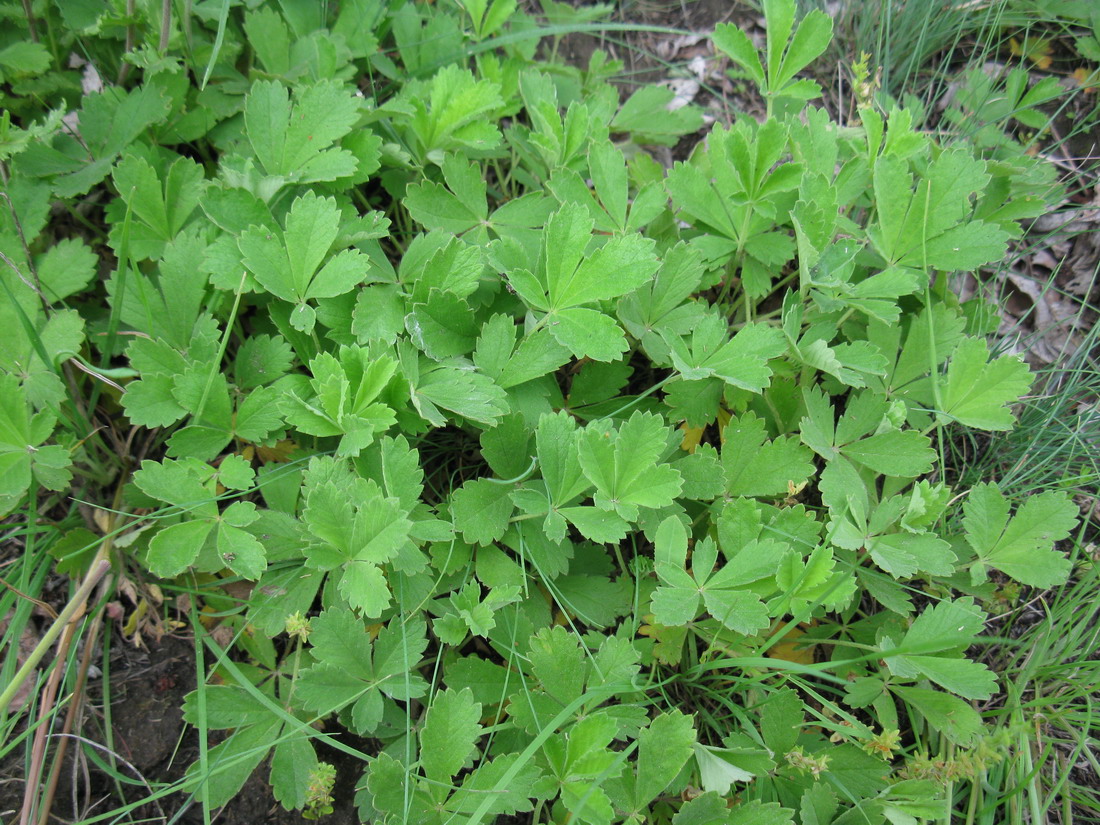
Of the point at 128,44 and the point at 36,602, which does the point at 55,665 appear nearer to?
the point at 36,602

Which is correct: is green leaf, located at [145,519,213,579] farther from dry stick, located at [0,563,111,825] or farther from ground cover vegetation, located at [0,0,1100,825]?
dry stick, located at [0,563,111,825]

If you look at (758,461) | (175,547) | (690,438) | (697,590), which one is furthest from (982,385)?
(175,547)

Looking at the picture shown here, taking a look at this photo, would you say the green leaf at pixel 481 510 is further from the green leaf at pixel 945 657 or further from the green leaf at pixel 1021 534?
the green leaf at pixel 1021 534

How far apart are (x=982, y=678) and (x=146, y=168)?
246 cm

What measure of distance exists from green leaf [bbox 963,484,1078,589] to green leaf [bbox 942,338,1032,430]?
0.18m

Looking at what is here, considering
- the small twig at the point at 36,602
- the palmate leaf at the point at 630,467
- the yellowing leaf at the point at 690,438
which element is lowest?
the small twig at the point at 36,602

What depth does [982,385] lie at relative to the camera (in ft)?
6.12

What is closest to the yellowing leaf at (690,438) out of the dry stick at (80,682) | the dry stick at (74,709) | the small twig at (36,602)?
the dry stick at (80,682)

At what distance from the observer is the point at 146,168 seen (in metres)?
1.92

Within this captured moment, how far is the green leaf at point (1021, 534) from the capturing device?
180cm

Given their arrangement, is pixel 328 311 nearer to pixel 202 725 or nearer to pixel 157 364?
pixel 157 364

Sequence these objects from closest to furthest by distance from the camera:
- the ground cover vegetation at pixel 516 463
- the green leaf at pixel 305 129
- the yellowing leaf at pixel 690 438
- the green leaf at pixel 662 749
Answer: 1. the green leaf at pixel 662 749
2. the ground cover vegetation at pixel 516 463
3. the green leaf at pixel 305 129
4. the yellowing leaf at pixel 690 438

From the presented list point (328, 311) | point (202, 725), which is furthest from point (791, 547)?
point (202, 725)

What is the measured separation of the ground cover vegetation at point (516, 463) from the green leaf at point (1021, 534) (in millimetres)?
10
